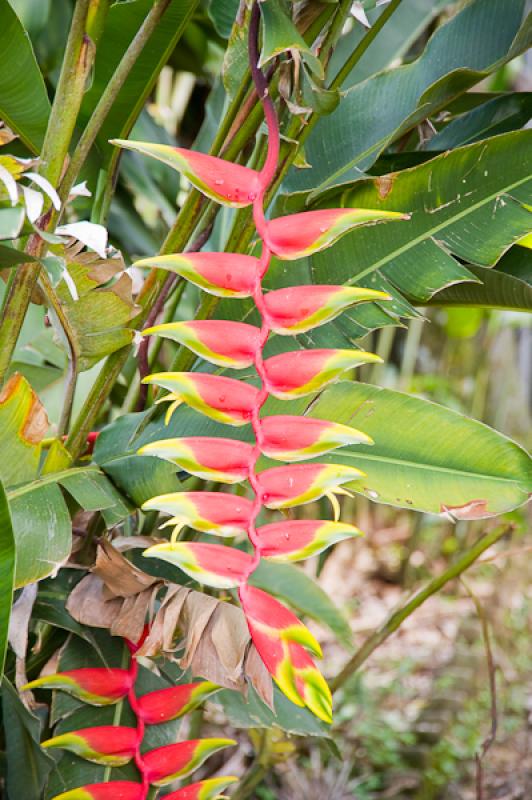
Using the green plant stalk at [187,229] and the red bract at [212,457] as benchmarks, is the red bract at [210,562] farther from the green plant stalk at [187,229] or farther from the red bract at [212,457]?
the green plant stalk at [187,229]

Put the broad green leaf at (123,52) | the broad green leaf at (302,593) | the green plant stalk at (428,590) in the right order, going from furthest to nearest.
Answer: the broad green leaf at (302,593) < the green plant stalk at (428,590) < the broad green leaf at (123,52)

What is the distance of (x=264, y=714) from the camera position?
75cm

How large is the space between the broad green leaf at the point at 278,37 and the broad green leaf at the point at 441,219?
170mm

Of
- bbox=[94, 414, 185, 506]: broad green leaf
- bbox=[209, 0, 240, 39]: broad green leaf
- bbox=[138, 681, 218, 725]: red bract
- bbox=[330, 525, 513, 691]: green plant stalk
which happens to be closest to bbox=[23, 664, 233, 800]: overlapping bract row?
bbox=[138, 681, 218, 725]: red bract

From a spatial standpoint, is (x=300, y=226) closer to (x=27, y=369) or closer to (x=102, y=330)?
(x=102, y=330)

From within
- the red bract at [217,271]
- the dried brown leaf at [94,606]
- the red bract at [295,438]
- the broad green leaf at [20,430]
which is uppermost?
the red bract at [217,271]

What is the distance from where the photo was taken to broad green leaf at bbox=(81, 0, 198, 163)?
2.30 feet

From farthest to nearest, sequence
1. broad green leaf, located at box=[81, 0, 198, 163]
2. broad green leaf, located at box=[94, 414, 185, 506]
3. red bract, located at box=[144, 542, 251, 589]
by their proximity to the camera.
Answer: broad green leaf, located at box=[81, 0, 198, 163], broad green leaf, located at box=[94, 414, 185, 506], red bract, located at box=[144, 542, 251, 589]

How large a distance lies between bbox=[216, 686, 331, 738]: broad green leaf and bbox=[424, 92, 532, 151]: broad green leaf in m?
0.52

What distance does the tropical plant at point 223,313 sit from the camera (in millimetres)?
404

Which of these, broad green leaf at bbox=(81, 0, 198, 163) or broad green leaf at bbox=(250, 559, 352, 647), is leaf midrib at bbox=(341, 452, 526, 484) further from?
broad green leaf at bbox=(250, 559, 352, 647)

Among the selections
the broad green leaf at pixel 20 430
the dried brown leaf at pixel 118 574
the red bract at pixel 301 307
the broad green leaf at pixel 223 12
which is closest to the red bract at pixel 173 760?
the dried brown leaf at pixel 118 574

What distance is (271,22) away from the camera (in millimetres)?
444

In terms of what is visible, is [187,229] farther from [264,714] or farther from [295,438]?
[264,714]
